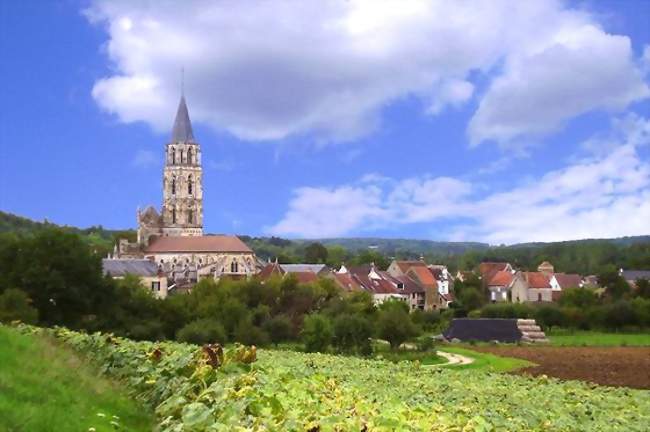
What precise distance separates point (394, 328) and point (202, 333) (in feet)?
52.3

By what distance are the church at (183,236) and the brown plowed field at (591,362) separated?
5975cm

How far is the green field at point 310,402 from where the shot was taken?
8.27 m

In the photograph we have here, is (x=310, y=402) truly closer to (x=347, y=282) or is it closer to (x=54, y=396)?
(x=54, y=396)

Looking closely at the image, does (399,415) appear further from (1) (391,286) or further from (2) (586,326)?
(1) (391,286)

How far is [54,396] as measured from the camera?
438 inches

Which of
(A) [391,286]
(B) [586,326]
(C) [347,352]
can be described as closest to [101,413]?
(C) [347,352]

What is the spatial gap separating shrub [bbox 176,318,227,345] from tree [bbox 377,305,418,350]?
12701 millimetres

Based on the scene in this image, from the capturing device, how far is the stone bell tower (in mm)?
158000

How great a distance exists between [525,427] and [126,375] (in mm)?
7611

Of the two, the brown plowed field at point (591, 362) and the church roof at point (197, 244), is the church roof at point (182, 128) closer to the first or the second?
the church roof at point (197, 244)

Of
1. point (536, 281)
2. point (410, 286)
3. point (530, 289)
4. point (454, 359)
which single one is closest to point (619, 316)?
point (530, 289)

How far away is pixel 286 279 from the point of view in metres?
79.3

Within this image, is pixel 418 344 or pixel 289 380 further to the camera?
pixel 418 344

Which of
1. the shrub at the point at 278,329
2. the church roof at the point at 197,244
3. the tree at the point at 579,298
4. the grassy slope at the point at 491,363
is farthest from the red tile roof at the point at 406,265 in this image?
the grassy slope at the point at 491,363
